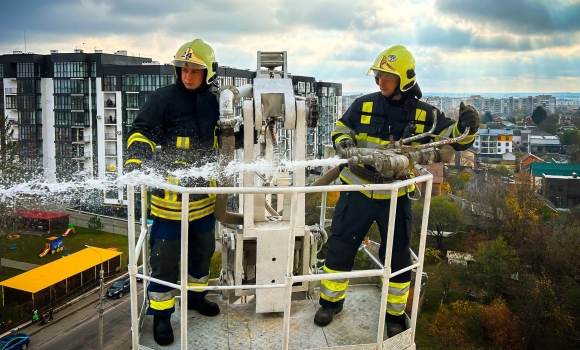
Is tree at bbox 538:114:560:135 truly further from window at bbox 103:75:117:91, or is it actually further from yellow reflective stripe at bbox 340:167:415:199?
yellow reflective stripe at bbox 340:167:415:199

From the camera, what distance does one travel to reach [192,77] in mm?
5805

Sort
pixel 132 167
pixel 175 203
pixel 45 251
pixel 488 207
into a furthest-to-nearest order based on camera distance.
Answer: pixel 488 207 < pixel 45 251 < pixel 175 203 < pixel 132 167

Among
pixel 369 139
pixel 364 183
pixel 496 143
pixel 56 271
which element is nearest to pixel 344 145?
Answer: pixel 369 139

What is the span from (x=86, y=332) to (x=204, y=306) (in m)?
24.9

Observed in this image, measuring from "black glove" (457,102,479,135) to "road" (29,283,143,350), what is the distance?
24.9m

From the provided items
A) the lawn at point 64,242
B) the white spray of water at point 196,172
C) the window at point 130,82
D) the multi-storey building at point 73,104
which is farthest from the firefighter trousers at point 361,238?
the window at point 130,82

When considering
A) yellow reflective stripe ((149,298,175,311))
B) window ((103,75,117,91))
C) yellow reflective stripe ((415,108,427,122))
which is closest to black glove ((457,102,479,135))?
yellow reflective stripe ((415,108,427,122))

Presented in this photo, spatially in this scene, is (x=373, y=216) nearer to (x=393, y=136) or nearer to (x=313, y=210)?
(x=393, y=136)

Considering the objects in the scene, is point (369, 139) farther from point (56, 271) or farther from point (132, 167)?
point (56, 271)

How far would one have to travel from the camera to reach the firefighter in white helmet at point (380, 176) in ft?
19.3

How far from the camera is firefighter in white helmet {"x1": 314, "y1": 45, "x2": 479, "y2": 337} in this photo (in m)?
5.88

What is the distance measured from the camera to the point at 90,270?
109ft

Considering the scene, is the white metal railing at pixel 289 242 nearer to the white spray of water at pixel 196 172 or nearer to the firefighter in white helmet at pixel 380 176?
the white spray of water at pixel 196 172

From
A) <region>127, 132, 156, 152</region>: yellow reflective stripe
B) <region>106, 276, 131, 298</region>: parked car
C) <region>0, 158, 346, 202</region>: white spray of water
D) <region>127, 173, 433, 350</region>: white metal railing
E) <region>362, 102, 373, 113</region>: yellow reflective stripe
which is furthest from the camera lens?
<region>106, 276, 131, 298</region>: parked car
